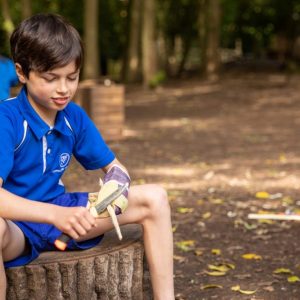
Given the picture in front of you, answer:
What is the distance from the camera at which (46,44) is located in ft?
9.52

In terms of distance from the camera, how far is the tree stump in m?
A: 3.11

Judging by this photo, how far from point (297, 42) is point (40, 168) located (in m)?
31.6

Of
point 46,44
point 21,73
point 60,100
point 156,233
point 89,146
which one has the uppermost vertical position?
point 46,44

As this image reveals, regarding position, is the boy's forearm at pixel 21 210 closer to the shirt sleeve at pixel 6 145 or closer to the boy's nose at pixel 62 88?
the shirt sleeve at pixel 6 145

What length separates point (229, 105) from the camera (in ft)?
49.0

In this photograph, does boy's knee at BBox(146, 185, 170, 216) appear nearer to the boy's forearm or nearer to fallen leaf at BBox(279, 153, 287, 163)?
the boy's forearm

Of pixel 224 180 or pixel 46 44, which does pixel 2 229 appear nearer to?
pixel 46 44

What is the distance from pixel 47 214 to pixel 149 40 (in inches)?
623

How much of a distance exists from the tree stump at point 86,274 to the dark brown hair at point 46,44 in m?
0.82

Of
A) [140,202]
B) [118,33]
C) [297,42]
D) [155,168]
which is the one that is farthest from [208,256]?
[297,42]

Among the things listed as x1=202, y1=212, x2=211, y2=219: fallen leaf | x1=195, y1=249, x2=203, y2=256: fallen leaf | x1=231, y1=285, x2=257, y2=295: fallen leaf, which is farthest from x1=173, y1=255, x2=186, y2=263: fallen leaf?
x1=202, y1=212, x2=211, y2=219: fallen leaf

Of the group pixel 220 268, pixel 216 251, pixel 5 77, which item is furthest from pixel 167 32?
pixel 220 268

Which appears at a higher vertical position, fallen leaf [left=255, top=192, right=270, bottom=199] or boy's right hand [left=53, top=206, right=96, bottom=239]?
boy's right hand [left=53, top=206, right=96, bottom=239]

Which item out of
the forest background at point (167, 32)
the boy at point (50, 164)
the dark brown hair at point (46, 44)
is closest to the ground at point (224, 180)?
the boy at point (50, 164)
